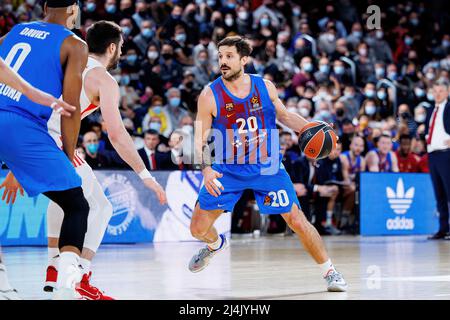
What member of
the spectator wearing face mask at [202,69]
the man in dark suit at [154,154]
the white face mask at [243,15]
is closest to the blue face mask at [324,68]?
the white face mask at [243,15]

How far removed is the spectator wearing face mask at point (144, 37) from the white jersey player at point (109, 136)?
450 inches

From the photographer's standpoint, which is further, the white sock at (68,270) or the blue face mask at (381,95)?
the blue face mask at (381,95)

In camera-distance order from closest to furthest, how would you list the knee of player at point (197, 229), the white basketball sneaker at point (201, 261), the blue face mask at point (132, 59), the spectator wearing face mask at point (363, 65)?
the knee of player at point (197, 229)
the white basketball sneaker at point (201, 261)
the blue face mask at point (132, 59)
the spectator wearing face mask at point (363, 65)

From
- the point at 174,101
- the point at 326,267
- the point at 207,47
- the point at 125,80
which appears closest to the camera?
the point at 326,267

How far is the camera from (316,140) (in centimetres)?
719

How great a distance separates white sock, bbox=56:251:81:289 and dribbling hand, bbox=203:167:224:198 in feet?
6.03

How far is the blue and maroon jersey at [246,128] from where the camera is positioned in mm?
7215

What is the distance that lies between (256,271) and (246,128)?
67.4 inches

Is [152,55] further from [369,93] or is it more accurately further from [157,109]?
[369,93]

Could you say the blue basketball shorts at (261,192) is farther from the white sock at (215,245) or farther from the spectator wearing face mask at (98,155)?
the spectator wearing face mask at (98,155)

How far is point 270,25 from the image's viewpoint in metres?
20.2

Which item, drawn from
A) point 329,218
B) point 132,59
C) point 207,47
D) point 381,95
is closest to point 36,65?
point 329,218
